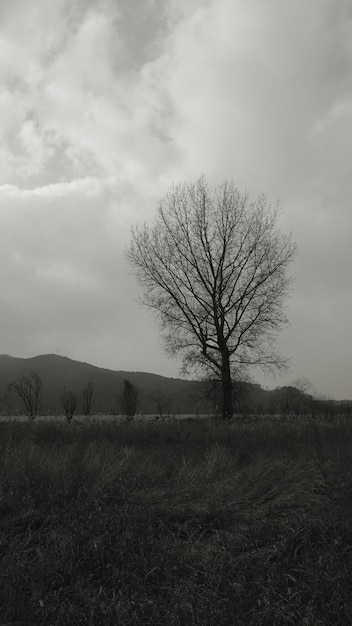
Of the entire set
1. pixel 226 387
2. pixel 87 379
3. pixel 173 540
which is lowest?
pixel 173 540

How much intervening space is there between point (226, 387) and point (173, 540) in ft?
59.7

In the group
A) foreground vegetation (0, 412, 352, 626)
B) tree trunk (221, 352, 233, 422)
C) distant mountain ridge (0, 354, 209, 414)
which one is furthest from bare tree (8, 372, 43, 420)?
distant mountain ridge (0, 354, 209, 414)

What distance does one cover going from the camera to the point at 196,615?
2.82 meters

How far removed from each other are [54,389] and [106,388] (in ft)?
59.0

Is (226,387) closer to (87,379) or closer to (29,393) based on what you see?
(29,393)

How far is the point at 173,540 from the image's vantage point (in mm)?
4102

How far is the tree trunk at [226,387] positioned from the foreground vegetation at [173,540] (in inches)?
587

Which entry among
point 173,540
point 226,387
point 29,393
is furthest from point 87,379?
point 173,540

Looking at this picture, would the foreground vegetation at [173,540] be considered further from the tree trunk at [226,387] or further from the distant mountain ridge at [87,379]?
the distant mountain ridge at [87,379]

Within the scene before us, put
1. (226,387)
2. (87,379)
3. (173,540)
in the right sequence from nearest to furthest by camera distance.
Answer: (173,540) → (226,387) → (87,379)

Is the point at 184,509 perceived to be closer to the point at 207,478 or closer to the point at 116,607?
the point at 207,478

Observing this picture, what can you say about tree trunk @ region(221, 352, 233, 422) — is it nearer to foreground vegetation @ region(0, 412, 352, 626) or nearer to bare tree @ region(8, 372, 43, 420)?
foreground vegetation @ region(0, 412, 352, 626)

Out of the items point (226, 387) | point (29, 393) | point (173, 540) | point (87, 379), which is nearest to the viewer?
point (173, 540)

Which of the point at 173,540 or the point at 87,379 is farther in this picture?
the point at 87,379
